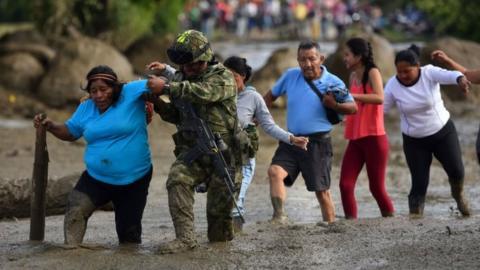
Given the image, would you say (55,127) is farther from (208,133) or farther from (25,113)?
(25,113)

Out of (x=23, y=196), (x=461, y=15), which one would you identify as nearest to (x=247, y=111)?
(x=23, y=196)

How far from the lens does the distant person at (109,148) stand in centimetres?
796

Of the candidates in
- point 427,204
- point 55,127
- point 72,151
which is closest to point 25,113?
point 72,151

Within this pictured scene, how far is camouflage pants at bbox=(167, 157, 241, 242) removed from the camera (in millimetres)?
7953

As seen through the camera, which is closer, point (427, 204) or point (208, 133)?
point (208, 133)

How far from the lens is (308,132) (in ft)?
32.0

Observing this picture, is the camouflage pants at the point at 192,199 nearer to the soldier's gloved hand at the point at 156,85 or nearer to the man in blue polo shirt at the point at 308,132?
the soldier's gloved hand at the point at 156,85

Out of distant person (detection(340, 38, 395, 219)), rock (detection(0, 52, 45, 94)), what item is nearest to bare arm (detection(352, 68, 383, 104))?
distant person (detection(340, 38, 395, 219))

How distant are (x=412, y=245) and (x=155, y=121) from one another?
12183mm

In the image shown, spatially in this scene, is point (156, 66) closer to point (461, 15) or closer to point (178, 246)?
point (178, 246)

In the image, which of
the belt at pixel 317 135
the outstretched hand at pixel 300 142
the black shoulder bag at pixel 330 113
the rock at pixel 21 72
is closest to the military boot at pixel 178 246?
the outstretched hand at pixel 300 142

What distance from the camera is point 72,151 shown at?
1672 centimetres

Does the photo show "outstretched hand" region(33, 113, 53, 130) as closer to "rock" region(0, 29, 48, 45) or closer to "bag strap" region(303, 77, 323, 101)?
"bag strap" region(303, 77, 323, 101)

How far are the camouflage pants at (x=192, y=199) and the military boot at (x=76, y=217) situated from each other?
0.60 meters
